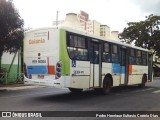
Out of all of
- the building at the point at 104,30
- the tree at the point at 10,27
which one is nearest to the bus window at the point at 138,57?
the tree at the point at 10,27

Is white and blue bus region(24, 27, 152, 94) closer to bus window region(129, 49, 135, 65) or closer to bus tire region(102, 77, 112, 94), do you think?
bus tire region(102, 77, 112, 94)

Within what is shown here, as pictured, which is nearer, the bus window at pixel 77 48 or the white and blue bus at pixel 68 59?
the white and blue bus at pixel 68 59

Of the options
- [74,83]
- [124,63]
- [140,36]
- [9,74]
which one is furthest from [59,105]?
[140,36]

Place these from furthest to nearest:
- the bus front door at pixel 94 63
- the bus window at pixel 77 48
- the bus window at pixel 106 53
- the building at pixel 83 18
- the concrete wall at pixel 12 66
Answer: the building at pixel 83 18 < the concrete wall at pixel 12 66 < the bus window at pixel 106 53 < the bus front door at pixel 94 63 < the bus window at pixel 77 48

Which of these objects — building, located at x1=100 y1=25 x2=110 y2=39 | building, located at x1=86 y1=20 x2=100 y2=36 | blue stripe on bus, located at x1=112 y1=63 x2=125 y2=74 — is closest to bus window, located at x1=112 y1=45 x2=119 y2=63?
blue stripe on bus, located at x1=112 y1=63 x2=125 y2=74

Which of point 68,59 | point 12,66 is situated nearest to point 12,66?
point 12,66

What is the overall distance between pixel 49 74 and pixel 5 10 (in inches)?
312

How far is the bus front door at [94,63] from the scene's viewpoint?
14430 mm

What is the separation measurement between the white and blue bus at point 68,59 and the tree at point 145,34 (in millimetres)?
42955

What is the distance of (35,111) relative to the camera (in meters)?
10.0

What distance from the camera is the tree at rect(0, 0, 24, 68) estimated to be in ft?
62.3

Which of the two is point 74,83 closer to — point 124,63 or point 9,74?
point 124,63

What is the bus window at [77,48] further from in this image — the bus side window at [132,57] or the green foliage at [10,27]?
the green foliage at [10,27]

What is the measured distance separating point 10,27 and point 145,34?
42574mm
